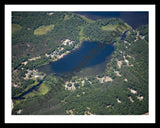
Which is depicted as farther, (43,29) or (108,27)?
(108,27)

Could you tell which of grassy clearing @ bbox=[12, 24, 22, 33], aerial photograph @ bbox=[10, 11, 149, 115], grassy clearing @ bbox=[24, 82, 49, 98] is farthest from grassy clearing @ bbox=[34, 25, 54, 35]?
grassy clearing @ bbox=[24, 82, 49, 98]

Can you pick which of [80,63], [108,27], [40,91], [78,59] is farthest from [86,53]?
[40,91]

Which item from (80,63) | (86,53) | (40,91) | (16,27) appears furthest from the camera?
(16,27)

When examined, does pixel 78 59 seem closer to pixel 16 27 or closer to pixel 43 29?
pixel 43 29

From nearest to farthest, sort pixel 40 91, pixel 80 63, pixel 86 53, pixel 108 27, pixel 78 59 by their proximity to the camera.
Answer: pixel 40 91, pixel 80 63, pixel 78 59, pixel 86 53, pixel 108 27

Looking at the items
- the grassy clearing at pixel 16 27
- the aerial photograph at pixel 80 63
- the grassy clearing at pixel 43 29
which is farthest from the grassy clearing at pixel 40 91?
the grassy clearing at pixel 16 27

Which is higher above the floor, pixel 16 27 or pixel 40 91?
pixel 16 27

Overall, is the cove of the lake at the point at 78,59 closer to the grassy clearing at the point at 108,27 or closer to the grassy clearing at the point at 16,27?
the grassy clearing at the point at 108,27

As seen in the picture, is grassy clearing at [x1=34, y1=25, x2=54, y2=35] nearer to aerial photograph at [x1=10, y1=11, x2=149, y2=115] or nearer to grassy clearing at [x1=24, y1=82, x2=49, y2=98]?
aerial photograph at [x1=10, y1=11, x2=149, y2=115]
